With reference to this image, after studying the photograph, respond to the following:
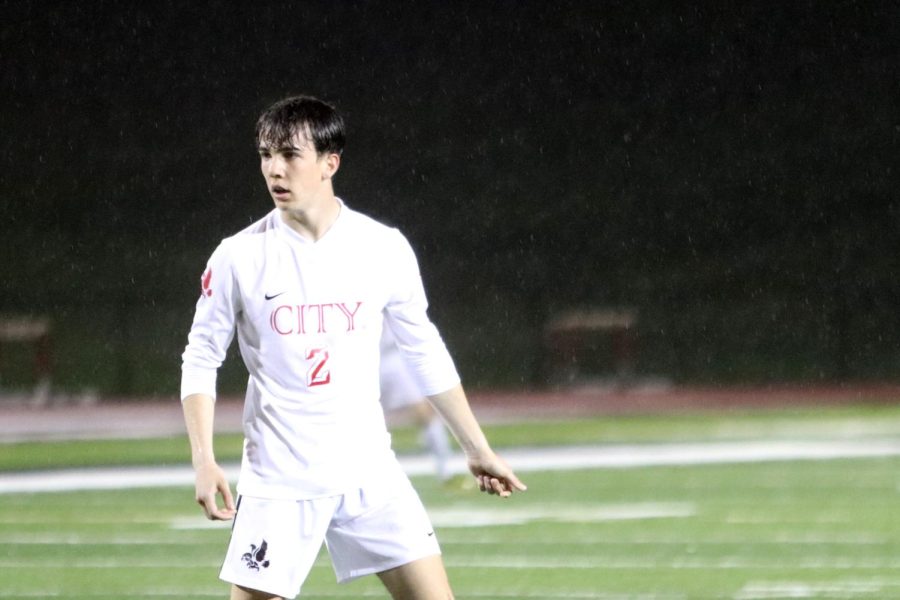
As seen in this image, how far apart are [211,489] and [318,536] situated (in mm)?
399

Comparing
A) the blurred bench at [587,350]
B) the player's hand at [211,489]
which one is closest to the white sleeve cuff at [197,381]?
the player's hand at [211,489]

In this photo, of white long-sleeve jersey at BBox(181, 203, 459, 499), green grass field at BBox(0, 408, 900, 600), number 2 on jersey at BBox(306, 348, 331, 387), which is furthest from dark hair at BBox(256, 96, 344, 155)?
green grass field at BBox(0, 408, 900, 600)

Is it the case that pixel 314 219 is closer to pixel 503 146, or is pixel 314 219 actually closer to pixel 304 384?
pixel 304 384

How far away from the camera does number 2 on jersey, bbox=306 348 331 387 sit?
463 cm

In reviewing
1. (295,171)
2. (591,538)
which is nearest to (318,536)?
(295,171)

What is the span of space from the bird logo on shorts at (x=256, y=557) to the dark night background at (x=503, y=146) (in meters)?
23.3

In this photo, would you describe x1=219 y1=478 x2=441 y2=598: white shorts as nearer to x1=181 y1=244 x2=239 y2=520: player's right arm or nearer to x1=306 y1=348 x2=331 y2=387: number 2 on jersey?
x1=181 y1=244 x2=239 y2=520: player's right arm

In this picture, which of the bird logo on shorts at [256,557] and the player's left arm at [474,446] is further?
the player's left arm at [474,446]

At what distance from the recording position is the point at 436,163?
33656mm

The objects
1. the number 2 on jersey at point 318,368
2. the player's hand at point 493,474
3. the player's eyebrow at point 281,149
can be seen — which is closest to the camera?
the player's eyebrow at point 281,149

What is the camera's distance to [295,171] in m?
4.55

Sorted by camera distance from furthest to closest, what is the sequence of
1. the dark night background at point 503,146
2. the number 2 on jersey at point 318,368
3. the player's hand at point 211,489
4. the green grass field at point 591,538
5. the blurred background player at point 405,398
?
1. the dark night background at point 503,146
2. the blurred background player at point 405,398
3. the green grass field at point 591,538
4. the number 2 on jersey at point 318,368
5. the player's hand at point 211,489

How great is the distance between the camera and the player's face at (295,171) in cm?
454

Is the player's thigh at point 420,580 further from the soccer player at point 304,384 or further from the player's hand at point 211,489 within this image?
the player's hand at point 211,489
